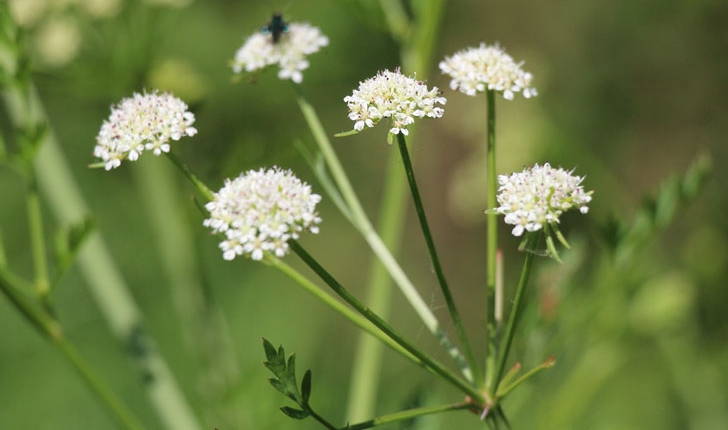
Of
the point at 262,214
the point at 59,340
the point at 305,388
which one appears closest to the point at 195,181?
the point at 262,214

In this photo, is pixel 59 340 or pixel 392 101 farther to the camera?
pixel 59 340

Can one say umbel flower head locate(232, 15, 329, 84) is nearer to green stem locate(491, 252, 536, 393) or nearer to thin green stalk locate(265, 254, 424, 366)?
thin green stalk locate(265, 254, 424, 366)

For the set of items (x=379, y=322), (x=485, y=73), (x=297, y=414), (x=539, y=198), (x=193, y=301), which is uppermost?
(x=485, y=73)

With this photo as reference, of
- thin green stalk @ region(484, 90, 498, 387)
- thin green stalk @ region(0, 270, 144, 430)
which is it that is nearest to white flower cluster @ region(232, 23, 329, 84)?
thin green stalk @ region(484, 90, 498, 387)

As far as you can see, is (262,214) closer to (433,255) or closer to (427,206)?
(433,255)

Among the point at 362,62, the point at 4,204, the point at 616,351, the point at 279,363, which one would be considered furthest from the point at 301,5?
the point at 279,363
